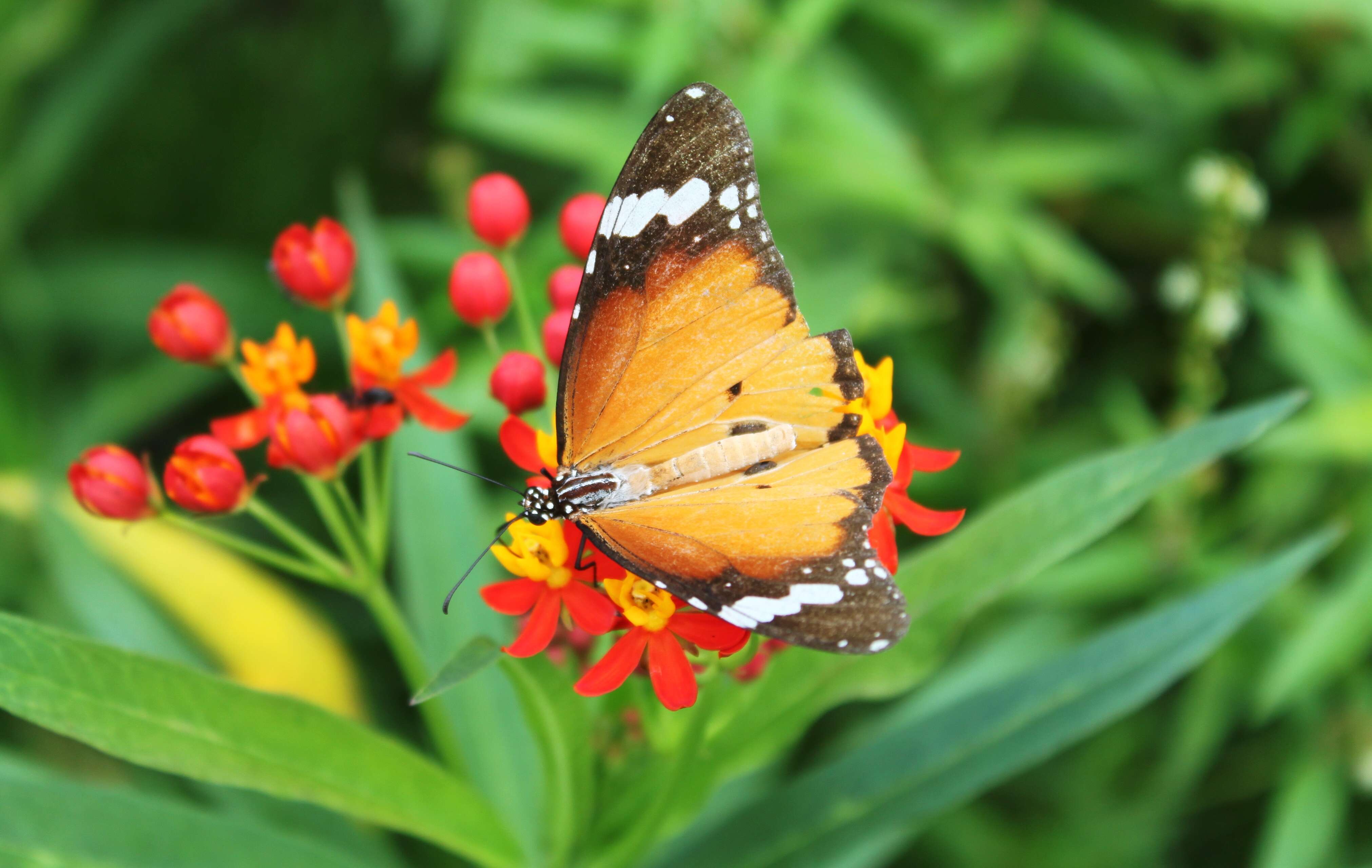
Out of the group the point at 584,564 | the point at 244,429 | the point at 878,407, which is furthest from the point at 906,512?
the point at 244,429

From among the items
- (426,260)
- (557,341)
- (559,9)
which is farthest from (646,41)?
(557,341)

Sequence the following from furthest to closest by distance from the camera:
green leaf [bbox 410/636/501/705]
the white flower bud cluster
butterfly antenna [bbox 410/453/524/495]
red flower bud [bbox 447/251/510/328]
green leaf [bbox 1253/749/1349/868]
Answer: the white flower bud cluster → green leaf [bbox 1253/749/1349/868] → red flower bud [bbox 447/251/510/328] → butterfly antenna [bbox 410/453/524/495] → green leaf [bbox 410/636/501/705]

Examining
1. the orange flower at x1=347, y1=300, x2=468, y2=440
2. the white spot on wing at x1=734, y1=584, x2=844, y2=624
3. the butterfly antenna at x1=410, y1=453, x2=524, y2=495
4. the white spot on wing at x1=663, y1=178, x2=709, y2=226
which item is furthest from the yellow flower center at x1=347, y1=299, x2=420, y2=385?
the white spot on wing at x1=734, y1=584, x2=844, y2=624

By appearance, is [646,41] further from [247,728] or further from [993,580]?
[247,728]

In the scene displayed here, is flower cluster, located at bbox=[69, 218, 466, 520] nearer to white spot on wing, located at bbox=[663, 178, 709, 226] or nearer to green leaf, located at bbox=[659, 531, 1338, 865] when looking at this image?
white spot on wing, located at bbox=[663, 178, 709, 226]

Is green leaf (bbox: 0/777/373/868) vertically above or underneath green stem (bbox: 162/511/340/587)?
underneath

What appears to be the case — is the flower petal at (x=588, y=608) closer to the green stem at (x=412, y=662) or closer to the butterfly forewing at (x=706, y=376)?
the butterfly forewing at (x=706, y=376)

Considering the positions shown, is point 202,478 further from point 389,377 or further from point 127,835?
point 127,835

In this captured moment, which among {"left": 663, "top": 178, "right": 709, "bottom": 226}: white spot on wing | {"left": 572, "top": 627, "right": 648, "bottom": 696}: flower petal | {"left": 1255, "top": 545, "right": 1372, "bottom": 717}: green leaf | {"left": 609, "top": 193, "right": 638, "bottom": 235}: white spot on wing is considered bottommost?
{"left": 1255, "top": 545, "right": 1372, "bottom": 717}: green leaf
